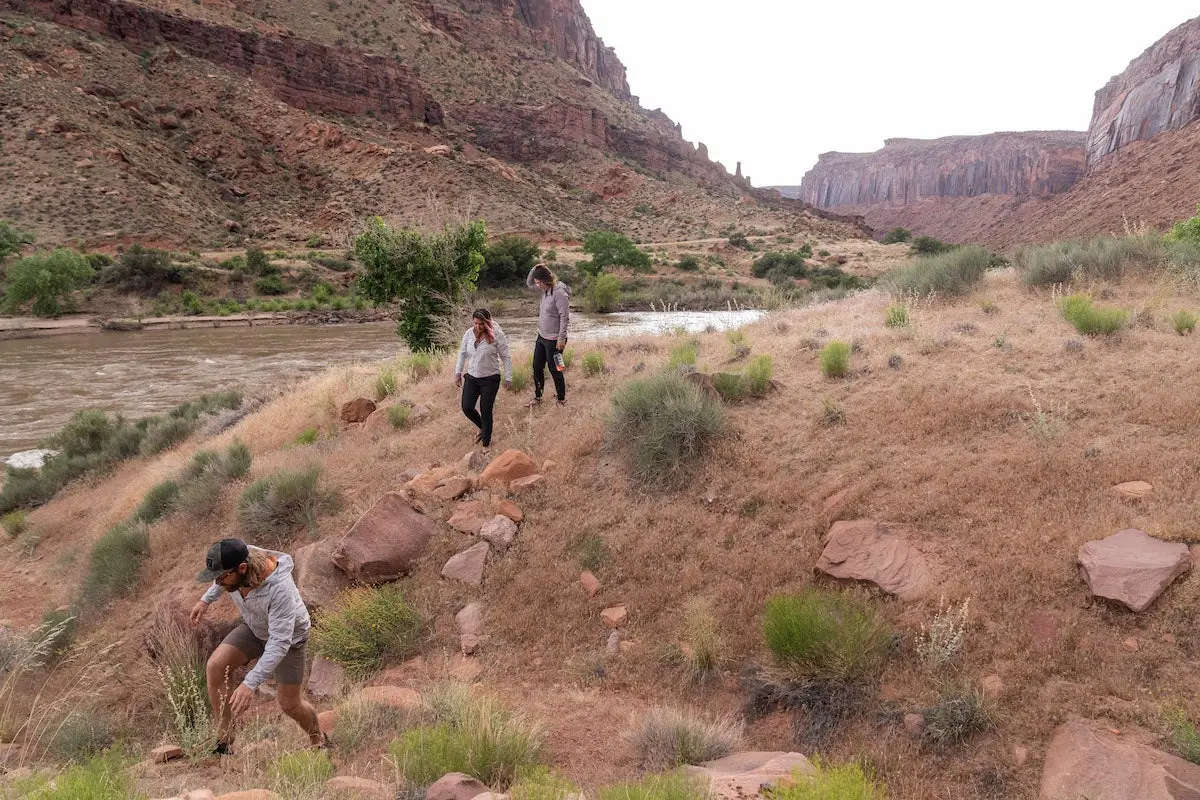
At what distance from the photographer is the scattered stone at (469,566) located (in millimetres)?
5797

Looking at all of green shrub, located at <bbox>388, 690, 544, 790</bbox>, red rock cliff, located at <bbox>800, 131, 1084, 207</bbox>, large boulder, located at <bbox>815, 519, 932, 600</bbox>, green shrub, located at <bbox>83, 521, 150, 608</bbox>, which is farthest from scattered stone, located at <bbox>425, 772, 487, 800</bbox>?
red rock cliff, located at <bbox>800, 131, 1084, 207</bbox>

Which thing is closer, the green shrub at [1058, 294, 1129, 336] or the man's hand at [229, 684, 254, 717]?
the man's hand at [229, 684, 254, 717]

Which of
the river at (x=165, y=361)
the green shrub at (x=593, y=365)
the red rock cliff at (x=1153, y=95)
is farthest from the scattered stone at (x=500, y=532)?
the red rock cliff at (x=1153, y=95)

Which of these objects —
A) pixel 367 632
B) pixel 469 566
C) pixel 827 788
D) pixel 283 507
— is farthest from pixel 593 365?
pixel 827 788

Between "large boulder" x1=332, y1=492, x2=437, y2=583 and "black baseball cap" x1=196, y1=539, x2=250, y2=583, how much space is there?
6.86ft

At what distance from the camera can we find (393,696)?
4457 mm

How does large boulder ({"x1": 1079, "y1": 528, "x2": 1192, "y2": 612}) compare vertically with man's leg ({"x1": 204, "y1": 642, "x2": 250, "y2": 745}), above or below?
above

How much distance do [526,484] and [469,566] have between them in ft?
3.66

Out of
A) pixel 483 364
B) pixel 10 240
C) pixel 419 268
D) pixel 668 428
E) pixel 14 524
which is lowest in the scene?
pixel 14 524

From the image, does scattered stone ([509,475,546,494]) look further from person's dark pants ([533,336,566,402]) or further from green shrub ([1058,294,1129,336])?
green shrub ([1058,294,1129,336])

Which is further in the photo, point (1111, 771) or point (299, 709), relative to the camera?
point (299, 709)

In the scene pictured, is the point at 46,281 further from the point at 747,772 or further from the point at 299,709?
the point at 747,772

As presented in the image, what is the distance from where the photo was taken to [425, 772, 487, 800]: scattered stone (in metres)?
2.92

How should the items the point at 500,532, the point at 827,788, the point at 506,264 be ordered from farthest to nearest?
1. the point at 506,264
2. the point at 500,532
3. the point at 827,788
